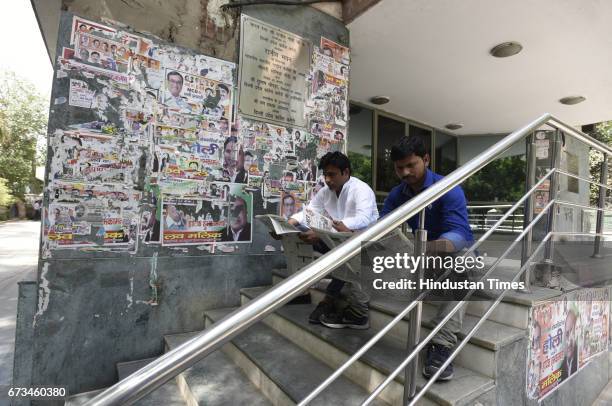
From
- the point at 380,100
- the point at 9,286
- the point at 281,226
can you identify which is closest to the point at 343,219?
the point at 281,226

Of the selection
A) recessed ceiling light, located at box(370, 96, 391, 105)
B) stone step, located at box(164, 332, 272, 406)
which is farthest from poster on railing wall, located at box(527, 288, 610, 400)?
recessed ceiling light, located at box(370, 96, 391, 105)

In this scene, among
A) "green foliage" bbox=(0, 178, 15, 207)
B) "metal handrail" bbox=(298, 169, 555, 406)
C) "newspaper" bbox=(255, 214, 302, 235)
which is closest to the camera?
"metal handrail" bbox=(298, 169, 555, 406)

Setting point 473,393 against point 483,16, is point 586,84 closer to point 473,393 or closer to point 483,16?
point 483,16

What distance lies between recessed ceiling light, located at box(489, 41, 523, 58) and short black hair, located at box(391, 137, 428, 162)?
2.98 m

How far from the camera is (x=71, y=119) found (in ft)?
7.48

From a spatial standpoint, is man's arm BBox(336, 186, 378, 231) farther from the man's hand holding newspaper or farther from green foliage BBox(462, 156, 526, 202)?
green foliage BBox(462, 156, 526, 202)

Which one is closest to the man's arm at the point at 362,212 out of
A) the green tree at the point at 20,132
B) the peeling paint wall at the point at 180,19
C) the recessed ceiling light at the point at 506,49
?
the peeling paint wall at the point at 180,19

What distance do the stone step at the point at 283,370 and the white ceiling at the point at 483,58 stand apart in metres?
3.28

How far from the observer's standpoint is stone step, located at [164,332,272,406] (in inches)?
71.6

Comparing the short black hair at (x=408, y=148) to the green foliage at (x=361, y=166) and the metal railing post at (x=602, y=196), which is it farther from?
the green foliage at (x=361, y=166)

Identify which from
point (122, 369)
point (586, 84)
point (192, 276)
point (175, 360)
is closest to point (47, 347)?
point (122, 369)

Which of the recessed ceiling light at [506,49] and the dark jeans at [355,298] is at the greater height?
the recessed ceiling light at [506,49]

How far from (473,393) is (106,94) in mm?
2960

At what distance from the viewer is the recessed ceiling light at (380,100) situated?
563cm
